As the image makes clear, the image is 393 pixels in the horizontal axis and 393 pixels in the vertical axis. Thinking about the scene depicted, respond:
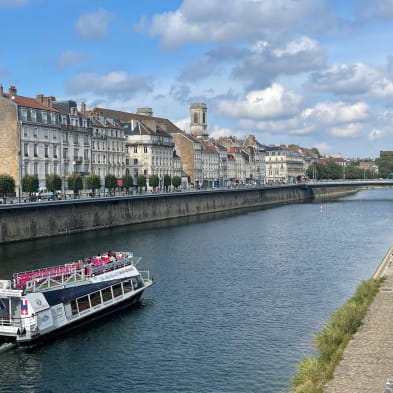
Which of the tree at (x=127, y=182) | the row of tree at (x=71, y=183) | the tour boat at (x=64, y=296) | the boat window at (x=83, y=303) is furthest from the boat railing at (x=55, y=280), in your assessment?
the tree at (x=127, y=182)

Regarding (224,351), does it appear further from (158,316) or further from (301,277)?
(301,277)

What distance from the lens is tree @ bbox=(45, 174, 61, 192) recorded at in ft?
270

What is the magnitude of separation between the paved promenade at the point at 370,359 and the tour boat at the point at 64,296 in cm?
1447

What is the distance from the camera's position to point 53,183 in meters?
82.2

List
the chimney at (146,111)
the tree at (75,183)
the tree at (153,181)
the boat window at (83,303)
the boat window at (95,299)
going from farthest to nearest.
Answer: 1. the chimney at (146,111)
2. the tree at (153,181)
3. the tree at (75,183)
4. the boat window at (95,299)
5. the boat window at (83,303)

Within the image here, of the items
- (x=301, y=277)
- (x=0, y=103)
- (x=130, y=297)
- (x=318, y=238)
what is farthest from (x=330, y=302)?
(x=0, y=103)

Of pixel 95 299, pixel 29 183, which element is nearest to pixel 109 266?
pixel 95 299

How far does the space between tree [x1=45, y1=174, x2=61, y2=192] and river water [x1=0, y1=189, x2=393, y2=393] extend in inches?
624

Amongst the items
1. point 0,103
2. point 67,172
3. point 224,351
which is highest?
point 0,103

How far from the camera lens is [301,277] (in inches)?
1786

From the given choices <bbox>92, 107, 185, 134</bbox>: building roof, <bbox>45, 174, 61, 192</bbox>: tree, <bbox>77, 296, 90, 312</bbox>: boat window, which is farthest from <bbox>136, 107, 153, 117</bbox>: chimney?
<bbox>77, 296, 90, 312</bbox>: boat window

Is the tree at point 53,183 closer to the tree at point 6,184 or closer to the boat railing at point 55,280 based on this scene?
the tree at point 6,184

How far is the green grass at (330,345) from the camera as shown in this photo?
21312 mm

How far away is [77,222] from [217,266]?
30.7 metres
